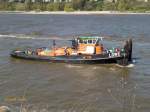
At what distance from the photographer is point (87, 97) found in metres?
28.0

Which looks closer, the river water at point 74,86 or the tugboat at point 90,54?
the river water at point 74,86

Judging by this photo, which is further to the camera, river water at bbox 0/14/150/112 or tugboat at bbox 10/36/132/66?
tugboat at bbox 10/36/132/66

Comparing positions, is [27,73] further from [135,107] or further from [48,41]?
[48,41]

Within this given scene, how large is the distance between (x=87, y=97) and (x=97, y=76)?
811 cm

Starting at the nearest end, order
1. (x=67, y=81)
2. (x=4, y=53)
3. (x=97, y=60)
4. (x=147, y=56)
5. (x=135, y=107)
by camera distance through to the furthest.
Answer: (x=135, y=107)
(x=67, y=81)
(x=97, y=60)
(x=147, y=56)
(x=4, y=53)

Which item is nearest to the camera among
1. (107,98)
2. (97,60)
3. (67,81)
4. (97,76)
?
(107,98)

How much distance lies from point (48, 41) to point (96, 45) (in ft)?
71.7

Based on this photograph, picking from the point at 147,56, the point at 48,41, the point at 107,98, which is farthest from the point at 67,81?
the point at 48,41

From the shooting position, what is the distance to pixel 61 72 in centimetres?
3756

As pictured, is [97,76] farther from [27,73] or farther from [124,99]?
[124,99]

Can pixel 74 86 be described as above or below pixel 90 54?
below

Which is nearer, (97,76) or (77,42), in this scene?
(97,76)

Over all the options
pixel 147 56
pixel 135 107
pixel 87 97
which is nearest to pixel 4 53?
pixel 147 56

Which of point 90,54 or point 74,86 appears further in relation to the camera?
point 90,54
